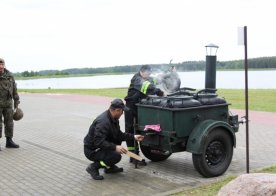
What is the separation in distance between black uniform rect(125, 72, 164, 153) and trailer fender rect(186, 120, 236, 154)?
1014mm

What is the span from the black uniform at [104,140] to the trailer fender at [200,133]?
0.92m

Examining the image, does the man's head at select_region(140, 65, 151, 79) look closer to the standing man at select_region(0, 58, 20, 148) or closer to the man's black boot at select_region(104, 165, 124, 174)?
the man's black boot at select_region(104, 165, 124, 174)

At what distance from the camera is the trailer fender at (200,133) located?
21.6 ft

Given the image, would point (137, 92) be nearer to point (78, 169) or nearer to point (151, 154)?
point (151, 154)

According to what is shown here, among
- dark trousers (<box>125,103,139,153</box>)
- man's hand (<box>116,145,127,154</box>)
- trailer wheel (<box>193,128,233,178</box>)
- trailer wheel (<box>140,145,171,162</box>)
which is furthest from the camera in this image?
trailer wheel (<box>140,145,171,162</box>)

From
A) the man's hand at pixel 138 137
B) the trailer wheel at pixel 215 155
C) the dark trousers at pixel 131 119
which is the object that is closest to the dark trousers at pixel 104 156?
the man's hand at pixel 138 137

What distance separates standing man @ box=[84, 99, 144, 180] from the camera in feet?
21.4

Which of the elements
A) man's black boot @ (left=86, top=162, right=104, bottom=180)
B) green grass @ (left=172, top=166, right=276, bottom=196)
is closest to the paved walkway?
man's black boot @ (left=86, top=162, right=104, bottom=180)

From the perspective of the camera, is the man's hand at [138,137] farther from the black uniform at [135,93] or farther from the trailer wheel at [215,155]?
the trailer wheel at [215,155]

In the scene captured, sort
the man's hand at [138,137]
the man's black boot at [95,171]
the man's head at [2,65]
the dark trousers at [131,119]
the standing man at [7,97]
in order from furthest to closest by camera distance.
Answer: the standing man at [7,97]
the man's head at [2,65]
the dark trousers at [131,119]
the man's hand at [138,137]
the man's black boot at [95,171]

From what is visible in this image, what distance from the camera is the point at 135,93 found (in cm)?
774

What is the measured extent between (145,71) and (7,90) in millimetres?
3236

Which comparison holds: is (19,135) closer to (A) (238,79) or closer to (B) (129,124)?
(B) (129,124)

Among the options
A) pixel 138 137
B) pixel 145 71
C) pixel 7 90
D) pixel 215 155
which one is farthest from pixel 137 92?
pixel 7 90
